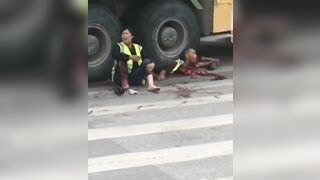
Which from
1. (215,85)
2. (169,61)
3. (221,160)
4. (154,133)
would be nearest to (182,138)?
(154,133)

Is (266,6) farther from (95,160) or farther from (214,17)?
(214,17)

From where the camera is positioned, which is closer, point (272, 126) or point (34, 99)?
point (34, 99)

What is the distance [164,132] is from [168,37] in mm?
3028

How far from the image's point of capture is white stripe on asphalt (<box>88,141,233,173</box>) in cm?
522

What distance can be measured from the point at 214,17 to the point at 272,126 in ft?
23.5

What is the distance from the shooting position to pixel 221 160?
5316mm

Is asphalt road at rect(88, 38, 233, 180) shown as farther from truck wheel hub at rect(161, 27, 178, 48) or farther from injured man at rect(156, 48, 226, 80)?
truck wheel hub at rect(161, 27, 178, 48)

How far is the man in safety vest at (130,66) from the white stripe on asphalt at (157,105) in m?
0.66

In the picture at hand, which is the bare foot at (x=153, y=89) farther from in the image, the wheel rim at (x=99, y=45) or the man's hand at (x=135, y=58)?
the wheel rim at (x=99, y=45)

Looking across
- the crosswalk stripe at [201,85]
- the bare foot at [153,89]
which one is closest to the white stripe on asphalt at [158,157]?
the bare foot at [153,89]

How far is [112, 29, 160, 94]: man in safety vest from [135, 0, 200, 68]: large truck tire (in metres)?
0.48

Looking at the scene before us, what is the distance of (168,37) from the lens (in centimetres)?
909

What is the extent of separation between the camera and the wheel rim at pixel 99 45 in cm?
838

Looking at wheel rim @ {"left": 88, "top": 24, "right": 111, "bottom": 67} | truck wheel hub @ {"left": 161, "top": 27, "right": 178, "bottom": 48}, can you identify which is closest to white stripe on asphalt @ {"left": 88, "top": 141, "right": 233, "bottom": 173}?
wheel rim @ {"left": 88, "top": 24, "right": 111, "bottom": 67}
